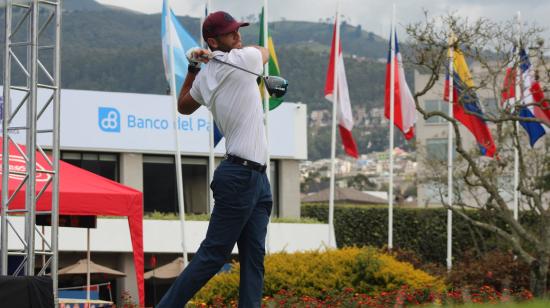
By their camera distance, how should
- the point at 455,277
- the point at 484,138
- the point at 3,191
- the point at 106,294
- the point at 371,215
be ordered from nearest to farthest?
the point at 3,191 → the point at 455,277 → the point at 484,138 → the point at 106,294 → the point at 371,215

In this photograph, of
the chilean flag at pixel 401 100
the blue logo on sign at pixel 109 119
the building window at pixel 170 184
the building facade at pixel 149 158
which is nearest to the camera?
the chilean flag at pixel 401 100

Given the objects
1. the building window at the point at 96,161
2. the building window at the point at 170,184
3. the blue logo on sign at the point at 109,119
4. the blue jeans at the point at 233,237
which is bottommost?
the building window at the point at 170,184

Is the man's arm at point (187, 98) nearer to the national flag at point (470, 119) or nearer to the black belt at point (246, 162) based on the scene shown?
the black belt at point (246, 162)

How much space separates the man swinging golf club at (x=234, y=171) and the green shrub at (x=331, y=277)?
7.23 m

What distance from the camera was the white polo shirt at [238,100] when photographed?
7230mm

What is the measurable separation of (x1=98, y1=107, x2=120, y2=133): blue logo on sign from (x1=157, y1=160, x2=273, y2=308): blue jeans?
90.6 ft

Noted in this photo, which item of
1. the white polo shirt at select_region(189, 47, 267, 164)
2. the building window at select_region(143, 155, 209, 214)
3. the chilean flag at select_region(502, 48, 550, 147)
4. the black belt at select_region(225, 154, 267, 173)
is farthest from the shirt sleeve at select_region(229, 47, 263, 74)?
the building window at select_region(143, 155, 209, 214)

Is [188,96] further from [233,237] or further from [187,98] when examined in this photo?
[233,237]

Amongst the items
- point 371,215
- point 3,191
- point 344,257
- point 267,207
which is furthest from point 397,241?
point 267,207

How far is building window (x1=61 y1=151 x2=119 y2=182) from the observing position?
3484 cm

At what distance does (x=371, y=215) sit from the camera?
153 feet

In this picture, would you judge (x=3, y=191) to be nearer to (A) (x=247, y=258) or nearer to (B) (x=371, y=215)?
(A) (x=247, y=258)

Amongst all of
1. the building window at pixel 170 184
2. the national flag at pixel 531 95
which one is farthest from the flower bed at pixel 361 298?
the building window at pixel 170 184

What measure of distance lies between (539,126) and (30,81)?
1996 centimetres
